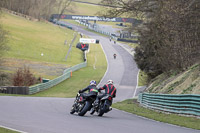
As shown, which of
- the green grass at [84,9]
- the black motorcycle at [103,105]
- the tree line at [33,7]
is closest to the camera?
the black motorcycle at [103,105]

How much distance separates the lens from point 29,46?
83.7m

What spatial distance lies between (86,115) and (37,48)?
68.7 meters

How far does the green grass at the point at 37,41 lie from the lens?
244 ft

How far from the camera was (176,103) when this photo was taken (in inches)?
722

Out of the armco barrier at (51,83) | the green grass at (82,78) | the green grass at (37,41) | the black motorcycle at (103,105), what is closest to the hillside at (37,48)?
the green grass at (37,41)

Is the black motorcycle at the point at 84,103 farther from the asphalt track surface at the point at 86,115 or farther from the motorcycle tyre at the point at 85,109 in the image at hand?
the asphalt track surface at the point at 86,115

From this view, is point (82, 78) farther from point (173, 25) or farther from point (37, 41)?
point (37, 41)

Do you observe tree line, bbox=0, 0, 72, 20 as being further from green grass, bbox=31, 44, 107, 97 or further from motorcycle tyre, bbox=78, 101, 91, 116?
motorcycle tyre, bbox=78, 101, 91, 116

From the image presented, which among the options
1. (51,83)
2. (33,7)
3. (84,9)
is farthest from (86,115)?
(84,9)

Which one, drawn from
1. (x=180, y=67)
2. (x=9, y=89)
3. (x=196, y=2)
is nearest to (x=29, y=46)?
(x=9, y=89)

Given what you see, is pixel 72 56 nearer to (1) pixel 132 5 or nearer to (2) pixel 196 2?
(1) pixel 132 5

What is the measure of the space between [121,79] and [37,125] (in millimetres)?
51899

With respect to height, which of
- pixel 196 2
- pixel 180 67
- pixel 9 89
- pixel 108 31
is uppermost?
pixel 108 31

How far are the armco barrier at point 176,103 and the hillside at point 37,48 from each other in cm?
2382
